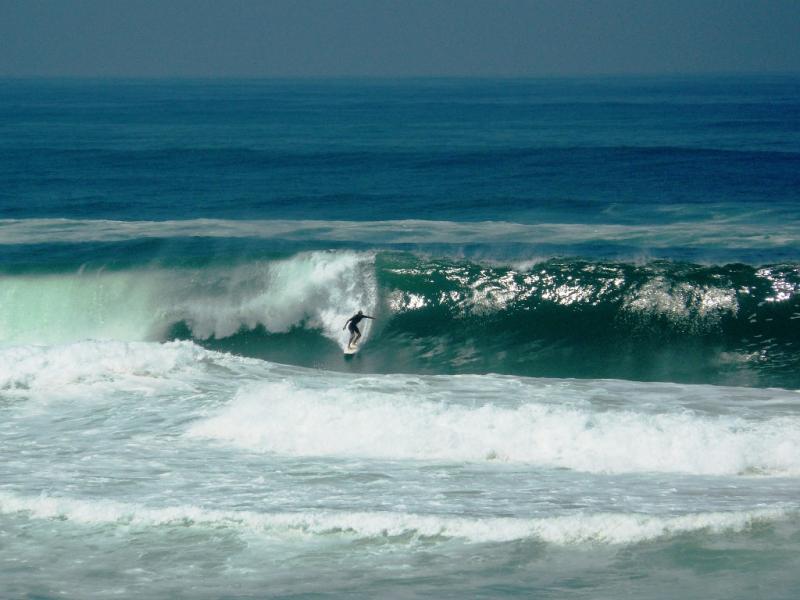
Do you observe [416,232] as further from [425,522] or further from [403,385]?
[425,522]

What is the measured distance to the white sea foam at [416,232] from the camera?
2344cm

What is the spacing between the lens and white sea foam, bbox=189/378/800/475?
11.1 metres

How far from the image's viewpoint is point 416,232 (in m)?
25.1

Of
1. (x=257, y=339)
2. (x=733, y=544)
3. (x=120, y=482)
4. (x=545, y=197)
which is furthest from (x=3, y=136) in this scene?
(x=733, y=544)

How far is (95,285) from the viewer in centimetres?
2014

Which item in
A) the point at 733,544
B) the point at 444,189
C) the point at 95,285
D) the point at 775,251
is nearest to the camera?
the point at 733,544

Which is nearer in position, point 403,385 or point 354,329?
point 403,385

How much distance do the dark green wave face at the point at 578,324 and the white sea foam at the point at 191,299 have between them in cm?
48

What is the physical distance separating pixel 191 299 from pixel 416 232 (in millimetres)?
7371

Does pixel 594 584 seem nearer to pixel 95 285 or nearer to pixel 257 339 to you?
pixel 257 339

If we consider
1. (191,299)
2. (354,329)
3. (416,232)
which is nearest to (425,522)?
(354,329)

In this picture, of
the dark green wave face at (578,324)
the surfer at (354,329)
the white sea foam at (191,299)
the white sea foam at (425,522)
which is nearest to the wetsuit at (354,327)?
the surfer at (354,329)

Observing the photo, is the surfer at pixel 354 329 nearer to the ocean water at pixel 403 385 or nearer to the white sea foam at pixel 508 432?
the ocean water at pixel 403 385

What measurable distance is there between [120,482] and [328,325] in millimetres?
8318
